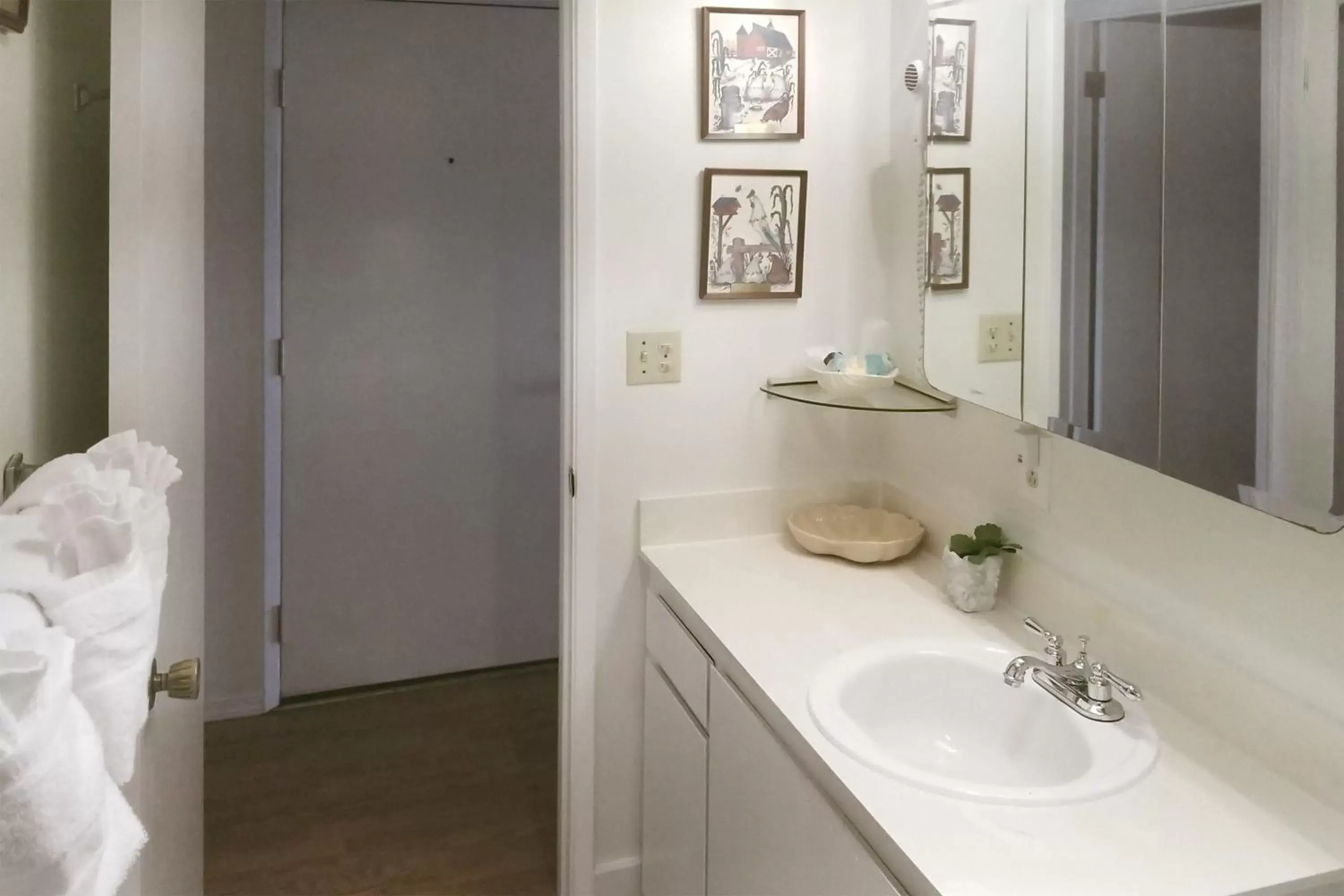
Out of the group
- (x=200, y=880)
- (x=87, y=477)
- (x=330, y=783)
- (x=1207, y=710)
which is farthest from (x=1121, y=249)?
(x=330, y=783)

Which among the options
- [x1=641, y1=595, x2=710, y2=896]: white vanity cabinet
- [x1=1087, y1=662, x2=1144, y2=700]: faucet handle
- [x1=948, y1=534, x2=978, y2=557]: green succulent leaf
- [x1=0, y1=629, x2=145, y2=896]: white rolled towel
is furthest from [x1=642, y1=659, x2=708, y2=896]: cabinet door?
[x1=0, y1=629, x2=145, y2=896]: white rolled towel

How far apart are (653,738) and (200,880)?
861mm

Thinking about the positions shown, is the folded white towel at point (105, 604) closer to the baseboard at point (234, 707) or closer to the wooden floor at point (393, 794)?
the wooden floor at point (393, 794)

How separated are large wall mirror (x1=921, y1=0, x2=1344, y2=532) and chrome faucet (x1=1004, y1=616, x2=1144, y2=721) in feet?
0.91

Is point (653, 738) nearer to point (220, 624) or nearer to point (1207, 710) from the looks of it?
point (1207, 710)

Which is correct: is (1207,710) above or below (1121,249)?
below

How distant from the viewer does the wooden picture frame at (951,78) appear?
174 cm

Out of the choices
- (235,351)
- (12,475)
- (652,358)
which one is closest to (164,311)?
(12,475)

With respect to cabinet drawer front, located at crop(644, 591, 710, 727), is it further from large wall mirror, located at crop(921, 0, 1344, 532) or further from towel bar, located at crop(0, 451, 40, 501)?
towel bar, located at crop(0, 451, 40, 501)

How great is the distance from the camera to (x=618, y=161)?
1898 millimetres

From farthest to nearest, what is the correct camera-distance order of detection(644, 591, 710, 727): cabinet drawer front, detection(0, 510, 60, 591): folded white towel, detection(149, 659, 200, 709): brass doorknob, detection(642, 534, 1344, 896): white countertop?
detection(644, 591, 710, 727): cabinet drawer front
detection(149, 659, 200, 709): brass doorknob
detection(642, 534, 1344, 896): white countertop
detection(0, 510, 60, 591): folded white towel

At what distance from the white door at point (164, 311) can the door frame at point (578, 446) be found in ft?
2.04

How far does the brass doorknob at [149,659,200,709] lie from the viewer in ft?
3.77

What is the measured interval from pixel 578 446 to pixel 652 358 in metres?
0.22
